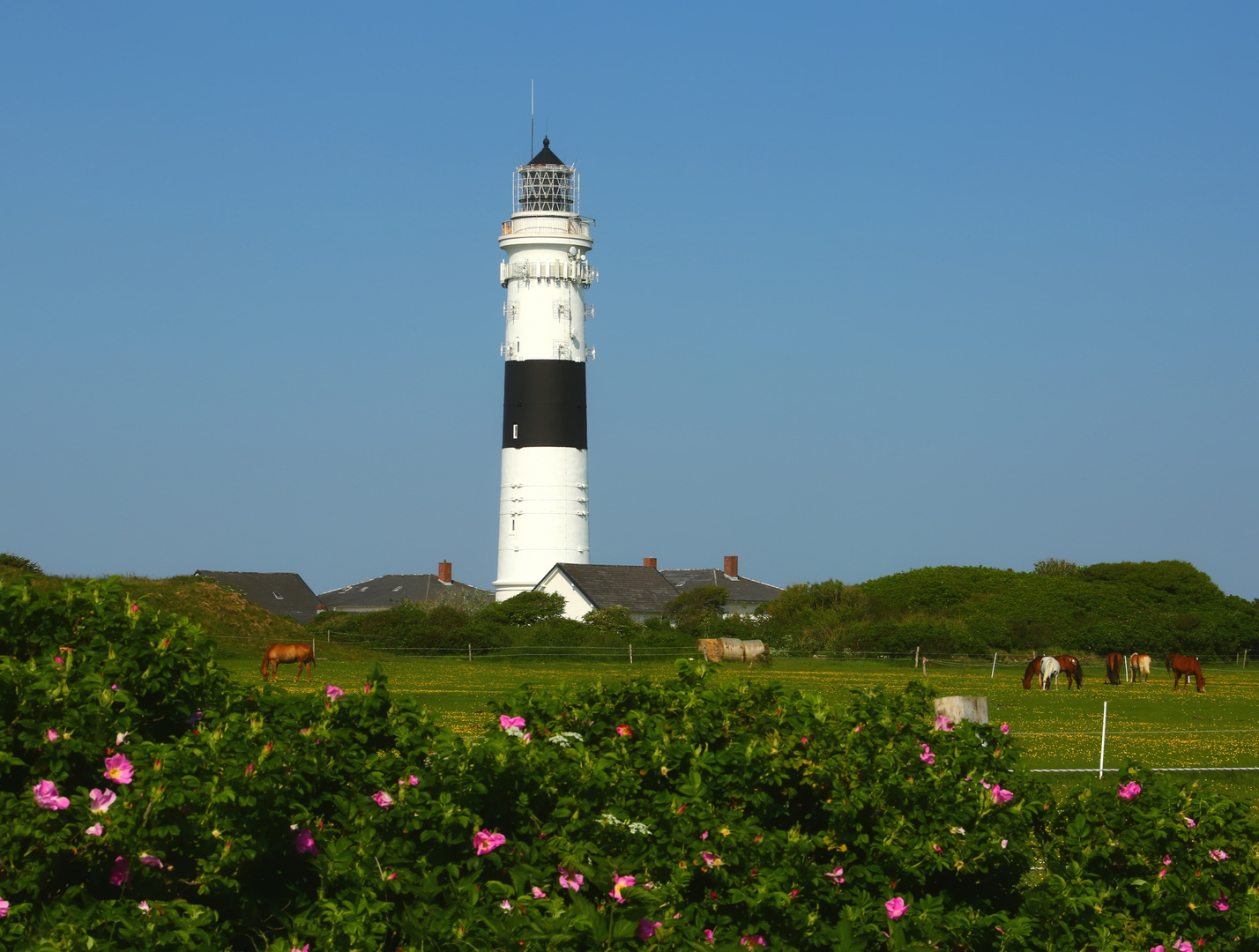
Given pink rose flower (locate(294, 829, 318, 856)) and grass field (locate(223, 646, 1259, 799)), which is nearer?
pink rose flower (locate(294, 829, 318, 856))

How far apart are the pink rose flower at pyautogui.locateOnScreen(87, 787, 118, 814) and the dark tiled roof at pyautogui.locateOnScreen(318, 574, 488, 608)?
9643 centimetres

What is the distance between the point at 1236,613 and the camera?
7038 centimetres

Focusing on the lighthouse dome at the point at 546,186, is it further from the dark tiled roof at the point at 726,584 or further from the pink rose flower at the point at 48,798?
the pink rose flower at the point at 48,798

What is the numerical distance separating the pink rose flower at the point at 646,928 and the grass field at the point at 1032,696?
7.12 ft

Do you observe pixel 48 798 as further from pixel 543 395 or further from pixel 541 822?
pixel 543 395

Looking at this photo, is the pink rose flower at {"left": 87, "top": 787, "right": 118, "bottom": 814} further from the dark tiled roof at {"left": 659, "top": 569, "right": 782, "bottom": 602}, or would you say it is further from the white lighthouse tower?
the dark tiled roof at {"left": 659, "top": 569, "right": 782, "bottom": 602}

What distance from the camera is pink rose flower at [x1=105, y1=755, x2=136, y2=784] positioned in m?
7.54

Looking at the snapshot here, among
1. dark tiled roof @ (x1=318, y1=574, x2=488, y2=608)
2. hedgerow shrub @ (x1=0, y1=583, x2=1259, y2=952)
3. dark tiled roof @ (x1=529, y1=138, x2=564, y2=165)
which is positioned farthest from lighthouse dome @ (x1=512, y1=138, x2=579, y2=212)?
hedgerow shrub @ (x1=0, y1=583, x2=1259, y2=952)

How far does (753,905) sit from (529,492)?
6565cm

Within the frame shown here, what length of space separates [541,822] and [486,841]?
0.47 meters

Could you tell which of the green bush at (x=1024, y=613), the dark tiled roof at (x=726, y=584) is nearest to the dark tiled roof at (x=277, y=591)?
the dark tiled roof at (x=726, y=584)

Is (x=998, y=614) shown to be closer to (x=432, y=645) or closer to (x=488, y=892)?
(x=432, y=645)

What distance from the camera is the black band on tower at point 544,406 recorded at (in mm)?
72500

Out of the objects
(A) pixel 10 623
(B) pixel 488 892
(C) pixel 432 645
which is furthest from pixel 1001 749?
(C) pixel 432 645
